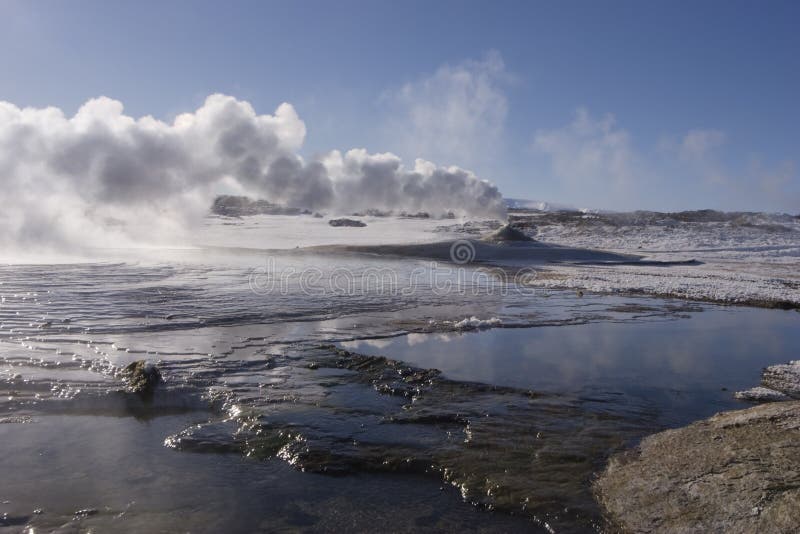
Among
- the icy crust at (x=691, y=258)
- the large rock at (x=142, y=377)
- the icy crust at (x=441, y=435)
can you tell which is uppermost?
the icy crust at (x=691, y=258)

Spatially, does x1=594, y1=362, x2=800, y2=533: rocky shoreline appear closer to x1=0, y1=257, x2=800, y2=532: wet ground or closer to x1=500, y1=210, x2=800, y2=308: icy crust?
x1=0, y1=257, x2=800, y2=532: wet ground

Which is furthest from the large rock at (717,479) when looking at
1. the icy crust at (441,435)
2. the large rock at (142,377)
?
the large rock at (142,377)

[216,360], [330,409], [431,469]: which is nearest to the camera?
[431,469]

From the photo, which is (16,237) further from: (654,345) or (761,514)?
(761,514)

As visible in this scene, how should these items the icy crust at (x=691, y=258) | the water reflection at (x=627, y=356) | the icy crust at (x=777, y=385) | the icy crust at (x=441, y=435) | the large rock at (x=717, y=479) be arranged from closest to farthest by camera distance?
the large rock at (x=717, y=479)
the icy crust at (x=441, y=435)
the icy crust at (x=777, y=385)
the water reflection at (x=627, y=356)
the icy crust at (x=691, y=258)

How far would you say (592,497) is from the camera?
514cm

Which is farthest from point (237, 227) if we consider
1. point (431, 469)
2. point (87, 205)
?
point (431, 469)

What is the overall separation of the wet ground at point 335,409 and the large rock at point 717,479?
14.1 inches

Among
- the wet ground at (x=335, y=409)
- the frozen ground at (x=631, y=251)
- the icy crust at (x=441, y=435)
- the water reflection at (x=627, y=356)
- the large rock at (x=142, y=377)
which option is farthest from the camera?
the frozen ground at (x=631, y=251)

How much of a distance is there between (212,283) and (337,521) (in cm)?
1654

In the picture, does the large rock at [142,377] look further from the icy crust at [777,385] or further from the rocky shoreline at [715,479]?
the icy crust at [777,385]

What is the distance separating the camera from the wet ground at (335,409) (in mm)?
4980

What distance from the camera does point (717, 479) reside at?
15.2 ft

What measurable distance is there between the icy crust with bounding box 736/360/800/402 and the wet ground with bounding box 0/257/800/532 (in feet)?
0.96
